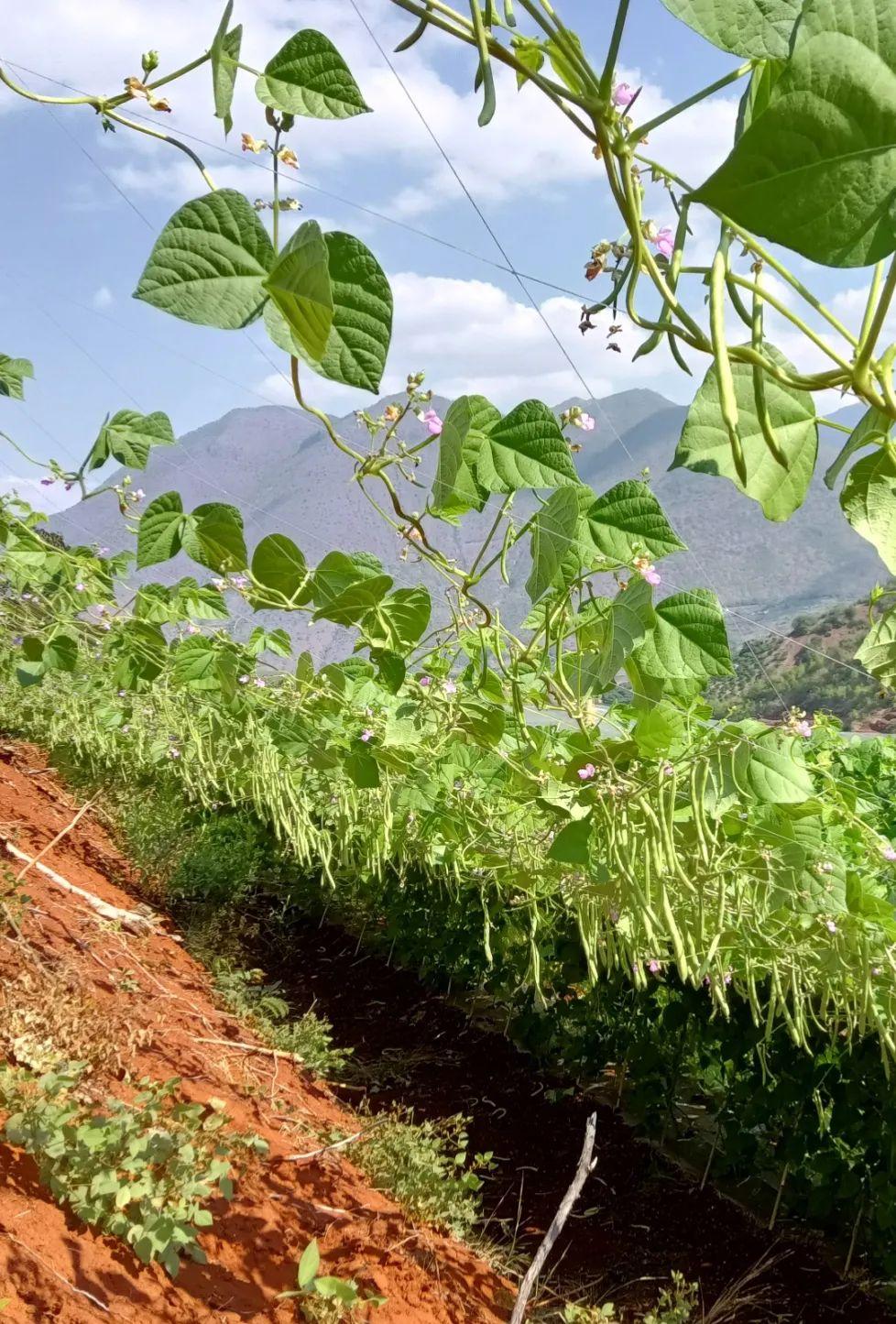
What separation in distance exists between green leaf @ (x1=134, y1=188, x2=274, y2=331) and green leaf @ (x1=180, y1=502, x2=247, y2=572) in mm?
901

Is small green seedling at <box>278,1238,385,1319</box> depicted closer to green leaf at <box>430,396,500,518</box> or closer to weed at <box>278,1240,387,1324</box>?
weed at <box>278,1240,387,1324</box>

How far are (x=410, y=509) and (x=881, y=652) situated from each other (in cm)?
100

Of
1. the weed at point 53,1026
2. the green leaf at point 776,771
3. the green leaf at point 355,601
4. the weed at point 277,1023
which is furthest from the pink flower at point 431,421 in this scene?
the weed at point 277,1023

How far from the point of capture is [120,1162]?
1559mm

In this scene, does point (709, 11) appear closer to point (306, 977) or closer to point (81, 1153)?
point (81, 1153)

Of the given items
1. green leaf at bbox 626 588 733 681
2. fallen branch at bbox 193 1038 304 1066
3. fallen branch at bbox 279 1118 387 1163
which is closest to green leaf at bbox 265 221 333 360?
green leaf at bbox 626 588 733 681

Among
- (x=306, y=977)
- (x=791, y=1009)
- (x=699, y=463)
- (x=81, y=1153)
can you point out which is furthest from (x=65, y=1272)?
(x=306, y=977)

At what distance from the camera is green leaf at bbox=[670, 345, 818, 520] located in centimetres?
53

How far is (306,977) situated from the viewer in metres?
4.66

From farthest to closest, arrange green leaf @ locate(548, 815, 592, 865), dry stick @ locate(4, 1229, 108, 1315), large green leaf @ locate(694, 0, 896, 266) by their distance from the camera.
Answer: green leaf @ locate(548, 815, 592, 865), dry stick @ locate(4, 1229, 108, 1315), large green leaf @ locate(694, 0, 896, 266)

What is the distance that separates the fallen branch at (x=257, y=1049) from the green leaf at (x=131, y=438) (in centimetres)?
178

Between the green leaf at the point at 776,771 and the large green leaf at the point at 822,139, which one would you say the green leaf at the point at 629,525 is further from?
the large green leaf at the point at 822,139

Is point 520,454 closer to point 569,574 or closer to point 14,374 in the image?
point 569,574

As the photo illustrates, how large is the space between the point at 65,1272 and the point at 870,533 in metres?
1.40
